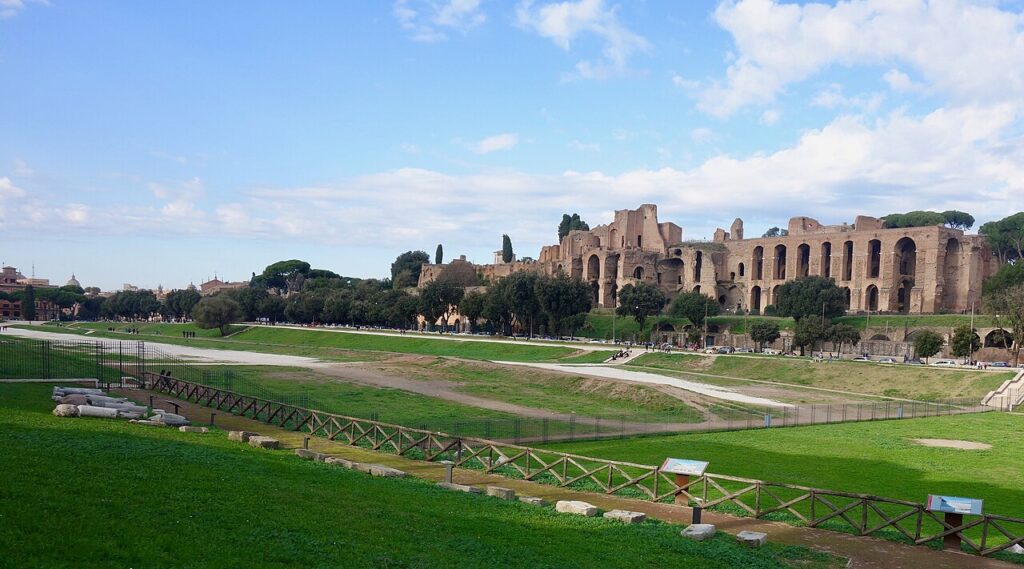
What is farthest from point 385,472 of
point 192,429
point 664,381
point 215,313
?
point 215,313

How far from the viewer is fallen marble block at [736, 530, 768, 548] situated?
12.9 metres

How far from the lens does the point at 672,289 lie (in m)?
106

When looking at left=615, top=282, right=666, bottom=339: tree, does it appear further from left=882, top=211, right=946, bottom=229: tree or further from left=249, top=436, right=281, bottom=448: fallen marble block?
left=249, top=436, right=281, bottom=448: fallen marble block

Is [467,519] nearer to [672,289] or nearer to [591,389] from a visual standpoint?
[591,389]

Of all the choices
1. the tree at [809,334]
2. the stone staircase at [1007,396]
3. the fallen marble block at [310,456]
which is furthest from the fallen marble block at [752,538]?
the tree at [809,334]

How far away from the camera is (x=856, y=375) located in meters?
50.9

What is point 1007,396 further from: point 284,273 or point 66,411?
point 284,273

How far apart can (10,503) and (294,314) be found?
11250 centimetres

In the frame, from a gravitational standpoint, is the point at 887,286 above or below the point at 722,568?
above

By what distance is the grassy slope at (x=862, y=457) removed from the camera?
1922 cm

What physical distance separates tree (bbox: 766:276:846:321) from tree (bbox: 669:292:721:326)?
824 cm

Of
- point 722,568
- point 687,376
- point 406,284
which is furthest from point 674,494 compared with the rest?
point 406,284

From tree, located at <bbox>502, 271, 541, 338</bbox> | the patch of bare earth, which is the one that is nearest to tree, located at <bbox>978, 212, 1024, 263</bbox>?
tree, located at <bbox>502, 271, 541, 338</bbox>

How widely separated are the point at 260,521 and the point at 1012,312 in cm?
5815
